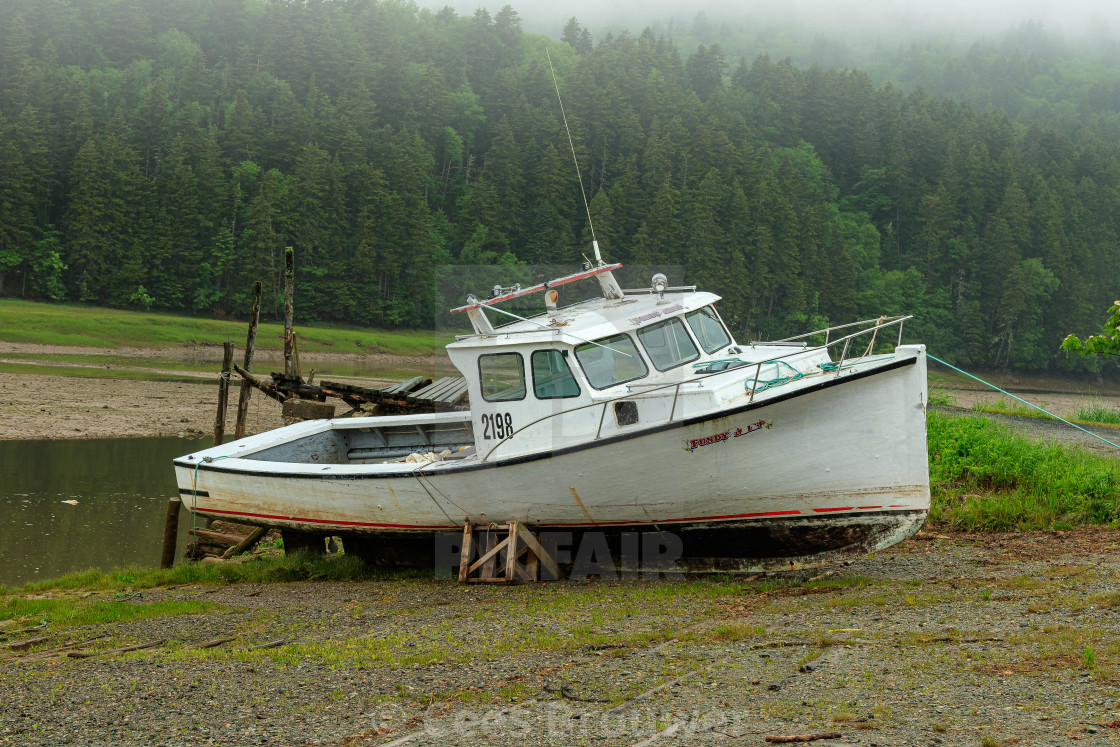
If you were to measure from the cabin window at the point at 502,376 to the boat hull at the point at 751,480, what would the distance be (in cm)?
89

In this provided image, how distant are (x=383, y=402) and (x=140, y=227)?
196 ft

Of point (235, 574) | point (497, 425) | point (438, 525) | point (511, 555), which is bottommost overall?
point (235, 574)

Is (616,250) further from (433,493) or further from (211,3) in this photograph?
(211,3)

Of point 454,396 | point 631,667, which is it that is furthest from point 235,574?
point 631,667

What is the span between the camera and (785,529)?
983 centimetres

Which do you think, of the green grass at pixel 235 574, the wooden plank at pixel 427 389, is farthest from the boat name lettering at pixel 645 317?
the wooden plank at pixel 427 389

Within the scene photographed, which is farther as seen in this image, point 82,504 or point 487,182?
point 487,182

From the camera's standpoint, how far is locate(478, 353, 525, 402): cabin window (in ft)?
35.7

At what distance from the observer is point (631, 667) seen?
699cm

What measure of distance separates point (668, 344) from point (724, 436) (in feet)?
6.14

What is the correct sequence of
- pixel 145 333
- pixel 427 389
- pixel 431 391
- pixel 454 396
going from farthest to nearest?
pixel 145 333
pixel 427 389
pixel 431 391
pixel 454 396

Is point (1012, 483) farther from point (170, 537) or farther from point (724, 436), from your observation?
point (170, 537)

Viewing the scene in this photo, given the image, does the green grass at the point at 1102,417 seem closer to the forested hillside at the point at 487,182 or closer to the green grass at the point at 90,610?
the green grass at the point at 90,610

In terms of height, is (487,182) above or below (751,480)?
above
